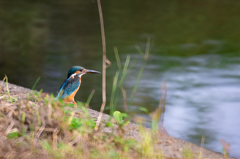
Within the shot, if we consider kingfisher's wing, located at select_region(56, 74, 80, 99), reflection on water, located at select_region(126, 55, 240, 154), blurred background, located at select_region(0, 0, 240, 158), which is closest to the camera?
kingfisher's wing, located at select_region(56, 74, 80, 99)

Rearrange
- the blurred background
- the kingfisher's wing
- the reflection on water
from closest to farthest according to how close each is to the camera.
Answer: the kingfisher's wing
the reflection on water
the blurred background

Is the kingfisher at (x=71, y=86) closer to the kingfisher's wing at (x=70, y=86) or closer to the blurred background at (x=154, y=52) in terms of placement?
the kingfisher's wing at (x=70, y=86)

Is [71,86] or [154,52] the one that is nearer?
[71,86]

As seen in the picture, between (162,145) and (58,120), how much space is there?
0.69 m

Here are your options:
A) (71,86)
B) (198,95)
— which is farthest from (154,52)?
(71,86)

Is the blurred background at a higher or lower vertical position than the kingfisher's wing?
higher

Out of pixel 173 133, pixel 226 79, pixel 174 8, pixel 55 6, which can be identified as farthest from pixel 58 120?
pixel 55 6

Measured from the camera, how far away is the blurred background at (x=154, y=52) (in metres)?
4.26

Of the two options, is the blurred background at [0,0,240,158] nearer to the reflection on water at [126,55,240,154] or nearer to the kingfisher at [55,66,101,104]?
the reflection on water at [126,55,240,154]

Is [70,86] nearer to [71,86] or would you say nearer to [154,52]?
[71,86]

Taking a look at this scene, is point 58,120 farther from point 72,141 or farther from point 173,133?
point 173,133

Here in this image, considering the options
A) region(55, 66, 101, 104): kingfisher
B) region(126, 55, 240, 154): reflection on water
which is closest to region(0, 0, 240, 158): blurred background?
region(126, 55, 240, 154): reflection on water

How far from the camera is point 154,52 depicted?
6.33 meters

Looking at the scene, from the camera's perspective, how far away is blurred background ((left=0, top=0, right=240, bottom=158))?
14.0 ft
